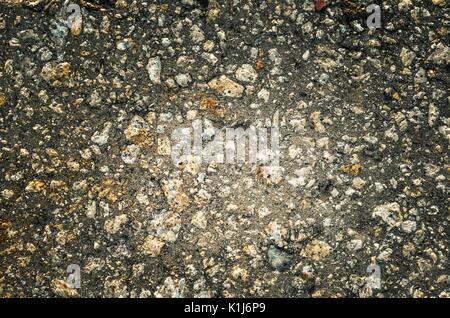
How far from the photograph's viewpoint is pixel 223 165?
1.95 meters

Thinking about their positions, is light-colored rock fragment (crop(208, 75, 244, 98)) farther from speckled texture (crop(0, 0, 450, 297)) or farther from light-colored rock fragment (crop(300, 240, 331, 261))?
light-colored rock fragment (crop(300, 240, 331, 261))

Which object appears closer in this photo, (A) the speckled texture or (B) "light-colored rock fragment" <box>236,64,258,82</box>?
(A) the speckled texture

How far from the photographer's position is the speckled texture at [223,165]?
187 cm

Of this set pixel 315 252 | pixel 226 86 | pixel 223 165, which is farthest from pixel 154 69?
pixel 315 252

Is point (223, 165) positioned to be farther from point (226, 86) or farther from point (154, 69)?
point (154, 69)

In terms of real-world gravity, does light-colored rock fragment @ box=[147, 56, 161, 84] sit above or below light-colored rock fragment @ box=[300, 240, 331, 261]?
above

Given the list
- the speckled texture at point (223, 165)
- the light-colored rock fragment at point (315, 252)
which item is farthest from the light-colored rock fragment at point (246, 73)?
the light-colored rock fragment at point (315, 252)

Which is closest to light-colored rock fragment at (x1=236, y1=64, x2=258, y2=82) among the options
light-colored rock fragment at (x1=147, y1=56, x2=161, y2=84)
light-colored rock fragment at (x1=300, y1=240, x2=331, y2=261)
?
light-colored rock fragment at (x1=147, y1=56, x2=161, y2=84)

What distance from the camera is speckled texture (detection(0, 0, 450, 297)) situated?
1.87 meters

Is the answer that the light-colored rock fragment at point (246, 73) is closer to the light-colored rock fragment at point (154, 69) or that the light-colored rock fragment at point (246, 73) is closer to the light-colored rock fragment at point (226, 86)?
the light-colored rock fragment at point (226, 86)
